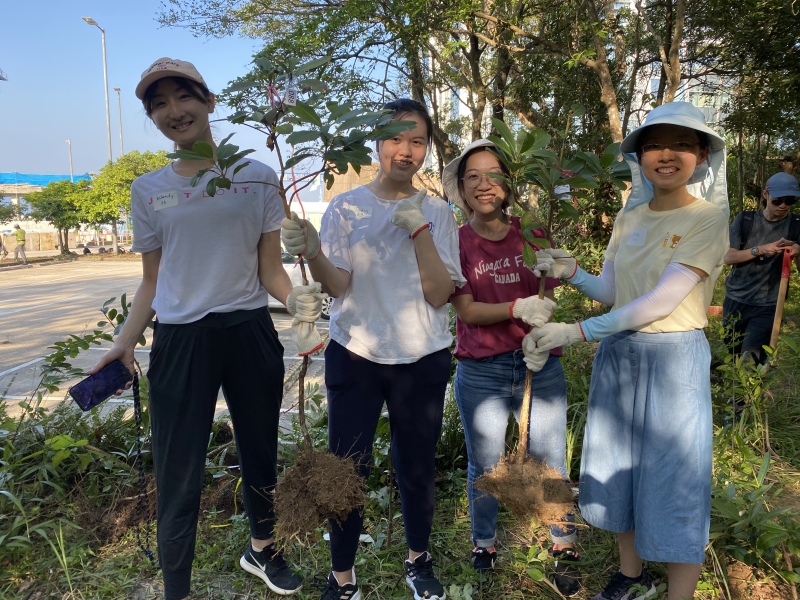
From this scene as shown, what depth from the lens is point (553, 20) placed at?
6.97 metres

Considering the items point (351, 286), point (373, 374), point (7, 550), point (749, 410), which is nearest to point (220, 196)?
point (351, 286)

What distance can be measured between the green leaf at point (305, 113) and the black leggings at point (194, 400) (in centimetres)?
70

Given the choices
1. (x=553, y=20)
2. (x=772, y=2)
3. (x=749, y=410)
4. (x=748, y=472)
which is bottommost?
(x=748, y=472)

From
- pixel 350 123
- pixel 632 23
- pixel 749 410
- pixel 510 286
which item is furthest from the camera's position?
pixel 632 23

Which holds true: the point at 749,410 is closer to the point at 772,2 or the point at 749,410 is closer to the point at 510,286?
the point at 510,286

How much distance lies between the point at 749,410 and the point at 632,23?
21.9ft

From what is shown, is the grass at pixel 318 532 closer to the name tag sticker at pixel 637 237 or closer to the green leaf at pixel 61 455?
the green leaf at pixel 61 455

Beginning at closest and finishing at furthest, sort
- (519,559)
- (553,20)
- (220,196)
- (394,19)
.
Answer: (220,196) < (519,559) < (394,19) < (553,20)

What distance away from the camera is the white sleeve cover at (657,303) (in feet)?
5.07

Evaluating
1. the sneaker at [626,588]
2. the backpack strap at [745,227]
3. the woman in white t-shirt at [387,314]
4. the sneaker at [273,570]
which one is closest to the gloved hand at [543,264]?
the woman in white t-shirt at [387,314]

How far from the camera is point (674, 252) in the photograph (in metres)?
1.57

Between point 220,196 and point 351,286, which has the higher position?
point 220,196

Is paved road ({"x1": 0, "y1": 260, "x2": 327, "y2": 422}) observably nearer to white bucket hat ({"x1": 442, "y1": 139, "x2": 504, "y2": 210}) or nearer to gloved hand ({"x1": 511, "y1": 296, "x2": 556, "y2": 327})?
white bucket hat ({"x1": 442, "y1": 139, "x2": 504, "y2": 210})

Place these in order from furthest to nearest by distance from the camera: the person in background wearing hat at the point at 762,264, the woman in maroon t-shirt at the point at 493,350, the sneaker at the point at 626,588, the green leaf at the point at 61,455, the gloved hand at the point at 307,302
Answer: the person in background wearing hat at the point at 762,264 → the green leaf at the point at 61,455 → the woman in maroon t-shirt at the point at 493,350 → the sneaker at the point at 626,588 → the gloved hand at the point at 307,302
